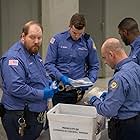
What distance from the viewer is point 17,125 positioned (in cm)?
340

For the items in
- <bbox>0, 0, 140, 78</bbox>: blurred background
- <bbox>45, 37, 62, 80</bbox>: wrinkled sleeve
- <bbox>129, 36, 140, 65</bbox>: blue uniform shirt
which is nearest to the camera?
<bbox>129, 36, 140, 65</bbox>: blue uniform shirt

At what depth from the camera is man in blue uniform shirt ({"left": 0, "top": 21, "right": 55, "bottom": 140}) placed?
3.29m

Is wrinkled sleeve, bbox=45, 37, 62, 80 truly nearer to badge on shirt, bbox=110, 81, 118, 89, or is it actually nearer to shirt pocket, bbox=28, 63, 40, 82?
shirt pocket, bbox=28, 63, 40, 82

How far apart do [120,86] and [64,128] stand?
A: 544mm

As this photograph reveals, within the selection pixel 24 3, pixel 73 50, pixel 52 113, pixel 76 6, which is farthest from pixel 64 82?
pixel 24 3

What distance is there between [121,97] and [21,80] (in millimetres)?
876

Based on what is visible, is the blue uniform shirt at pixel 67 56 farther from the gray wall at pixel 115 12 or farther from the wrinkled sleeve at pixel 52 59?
the gray wall at pixel 115 12

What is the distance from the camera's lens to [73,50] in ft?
14.3

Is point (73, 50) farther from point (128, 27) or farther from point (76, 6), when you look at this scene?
point (76, 6)

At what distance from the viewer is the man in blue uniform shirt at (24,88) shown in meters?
3.29

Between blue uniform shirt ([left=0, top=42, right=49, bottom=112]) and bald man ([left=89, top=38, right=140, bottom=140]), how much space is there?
1.70 ft

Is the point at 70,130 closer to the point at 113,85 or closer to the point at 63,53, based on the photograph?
the point at 113,85

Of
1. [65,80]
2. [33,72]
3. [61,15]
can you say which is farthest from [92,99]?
[61,15]

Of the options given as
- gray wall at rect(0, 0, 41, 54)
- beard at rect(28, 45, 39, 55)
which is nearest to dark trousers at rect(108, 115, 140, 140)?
beard at rect(28, 45, 39, 55)
